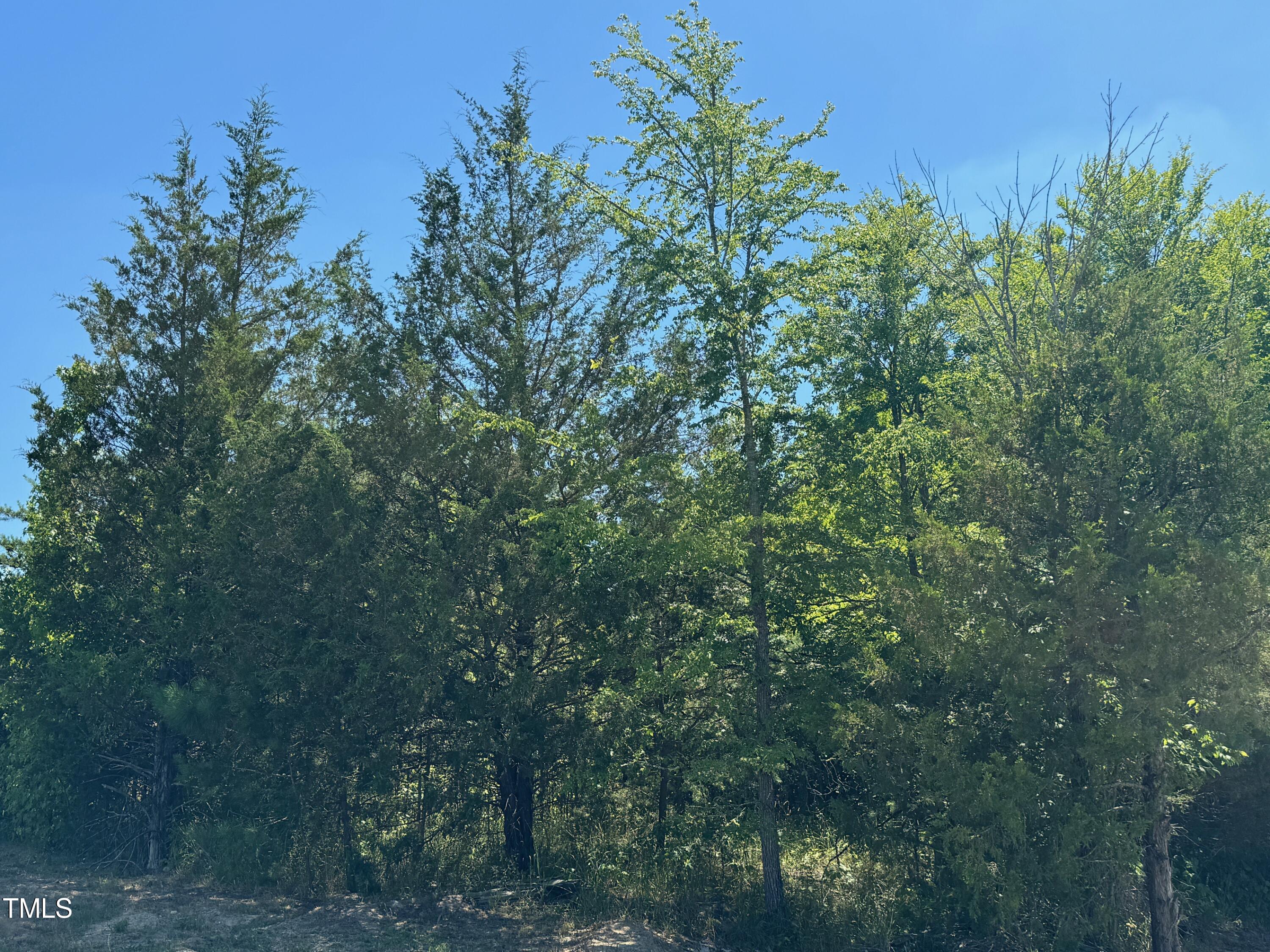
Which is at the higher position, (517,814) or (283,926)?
(517,814)

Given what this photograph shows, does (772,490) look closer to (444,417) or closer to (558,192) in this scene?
(444,417)

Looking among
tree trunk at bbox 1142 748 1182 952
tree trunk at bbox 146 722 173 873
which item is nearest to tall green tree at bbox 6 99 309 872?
tree trunk at bbox 146 722 173 873

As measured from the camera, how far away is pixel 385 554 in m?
13.0

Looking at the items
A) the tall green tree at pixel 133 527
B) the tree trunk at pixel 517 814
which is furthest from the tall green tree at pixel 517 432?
the tall green tree at pixel 133 527

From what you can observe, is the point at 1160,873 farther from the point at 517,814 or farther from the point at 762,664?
the point at 517,814

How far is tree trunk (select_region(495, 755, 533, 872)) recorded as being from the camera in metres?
13.5

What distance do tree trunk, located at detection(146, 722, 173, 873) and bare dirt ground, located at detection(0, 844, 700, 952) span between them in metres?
1.39

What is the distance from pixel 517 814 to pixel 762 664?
16.5 ft

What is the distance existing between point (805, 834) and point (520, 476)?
7.49 meters

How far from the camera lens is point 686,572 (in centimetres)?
1230

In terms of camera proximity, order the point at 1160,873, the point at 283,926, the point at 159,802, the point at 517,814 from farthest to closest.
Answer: the point at 159,802 < the point at 517,814 < the point at 283,926 < the point at 1160,873

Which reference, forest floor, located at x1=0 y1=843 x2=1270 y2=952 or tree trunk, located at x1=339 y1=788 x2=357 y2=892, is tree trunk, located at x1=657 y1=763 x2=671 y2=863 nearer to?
forest floor, located at x1=0 y1=843 x2=1270 y2=952

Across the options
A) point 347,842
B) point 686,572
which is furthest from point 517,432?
point 347,842

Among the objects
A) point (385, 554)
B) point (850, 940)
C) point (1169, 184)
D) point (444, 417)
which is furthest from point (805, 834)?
point (1169, 184)
